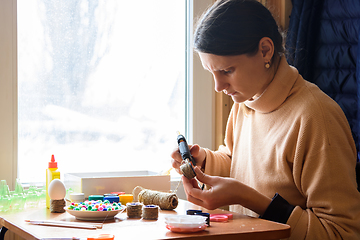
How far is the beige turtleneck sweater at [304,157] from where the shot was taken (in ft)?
3.16

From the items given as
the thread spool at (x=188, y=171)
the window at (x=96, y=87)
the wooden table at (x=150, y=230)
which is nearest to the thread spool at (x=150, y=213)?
the wooden table at (x=150, y=230)

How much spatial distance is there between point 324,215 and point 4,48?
1.32 metres

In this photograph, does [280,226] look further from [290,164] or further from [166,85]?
[166,85]

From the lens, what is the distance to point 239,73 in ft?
3.57

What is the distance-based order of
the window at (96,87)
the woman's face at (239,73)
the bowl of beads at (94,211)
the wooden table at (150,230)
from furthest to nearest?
1. the window at (96,87)
2. the woman's face at (239,73)
3. the bowl of beads at (94,211)
4. the wooden table at (150,230)

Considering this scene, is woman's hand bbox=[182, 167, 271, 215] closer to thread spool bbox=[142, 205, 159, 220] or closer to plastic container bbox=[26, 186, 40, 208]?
thread spool bbox=[142, 205, 159, 220]

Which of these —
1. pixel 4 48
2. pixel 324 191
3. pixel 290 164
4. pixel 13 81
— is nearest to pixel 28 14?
pixel 4 48

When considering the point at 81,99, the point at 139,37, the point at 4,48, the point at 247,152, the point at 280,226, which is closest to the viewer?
the point at 280,226

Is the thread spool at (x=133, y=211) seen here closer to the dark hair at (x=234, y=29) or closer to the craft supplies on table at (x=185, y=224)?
the craft supplies on table at (x=185, y=224)

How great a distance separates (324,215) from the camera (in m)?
0.97

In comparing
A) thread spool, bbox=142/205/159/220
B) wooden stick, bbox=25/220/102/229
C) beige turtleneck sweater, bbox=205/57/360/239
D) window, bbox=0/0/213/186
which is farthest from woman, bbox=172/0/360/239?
window, bbox=0/0/213/186

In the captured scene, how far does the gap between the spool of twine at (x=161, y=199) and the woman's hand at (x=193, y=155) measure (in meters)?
0.13

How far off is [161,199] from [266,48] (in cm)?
54

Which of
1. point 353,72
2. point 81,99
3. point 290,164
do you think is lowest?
point 290,164
